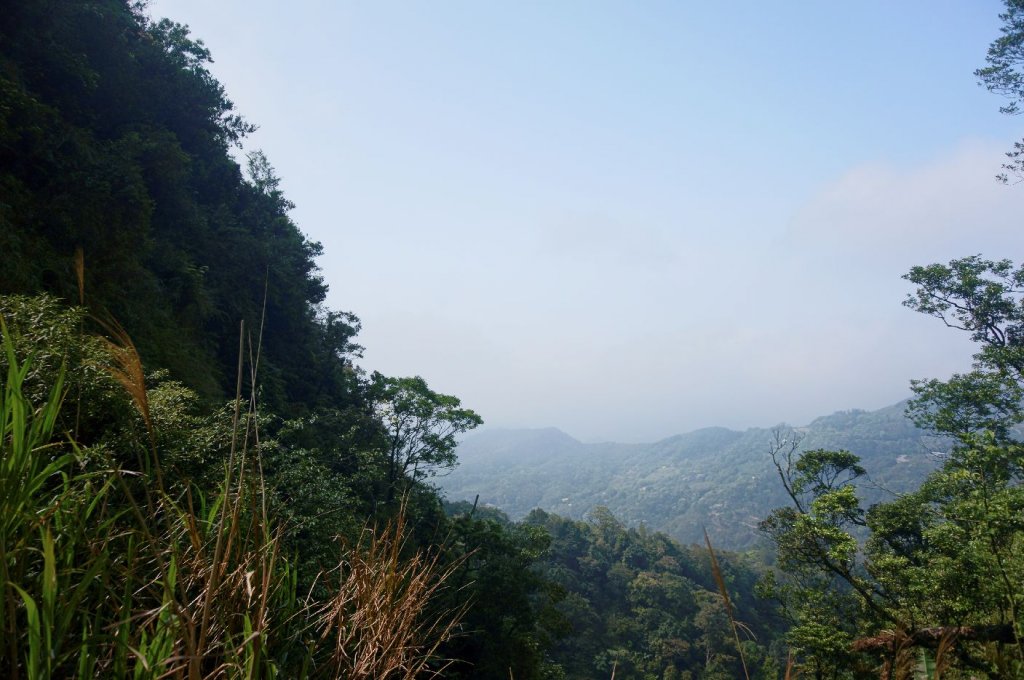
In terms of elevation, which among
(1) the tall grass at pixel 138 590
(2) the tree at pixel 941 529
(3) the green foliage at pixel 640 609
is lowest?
(3) the green foliage at pixel 640 609

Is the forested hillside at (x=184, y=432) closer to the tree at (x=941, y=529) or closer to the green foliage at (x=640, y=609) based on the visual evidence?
the tree at (x=941, y=529)

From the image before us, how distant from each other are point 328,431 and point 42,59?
12167 mm

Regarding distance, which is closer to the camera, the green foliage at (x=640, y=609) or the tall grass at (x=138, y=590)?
the tall grass at (x=138, y=590)

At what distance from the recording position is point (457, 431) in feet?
56.9

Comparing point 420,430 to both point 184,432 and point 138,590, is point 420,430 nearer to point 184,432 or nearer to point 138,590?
point 184,432

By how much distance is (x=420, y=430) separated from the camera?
17219 millimetres

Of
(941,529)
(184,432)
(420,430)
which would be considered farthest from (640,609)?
(184,432)

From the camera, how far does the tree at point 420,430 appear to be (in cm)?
1686

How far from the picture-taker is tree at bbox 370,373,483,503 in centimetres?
1686

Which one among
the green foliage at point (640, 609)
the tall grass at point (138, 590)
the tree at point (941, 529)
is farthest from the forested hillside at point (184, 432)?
the green foliage at point (640, 609)

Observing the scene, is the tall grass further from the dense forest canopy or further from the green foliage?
the green foliage

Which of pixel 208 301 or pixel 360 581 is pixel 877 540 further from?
pixel 208 301

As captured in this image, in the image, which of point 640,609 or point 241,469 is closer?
point 241,469

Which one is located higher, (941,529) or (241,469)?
(241,469)
